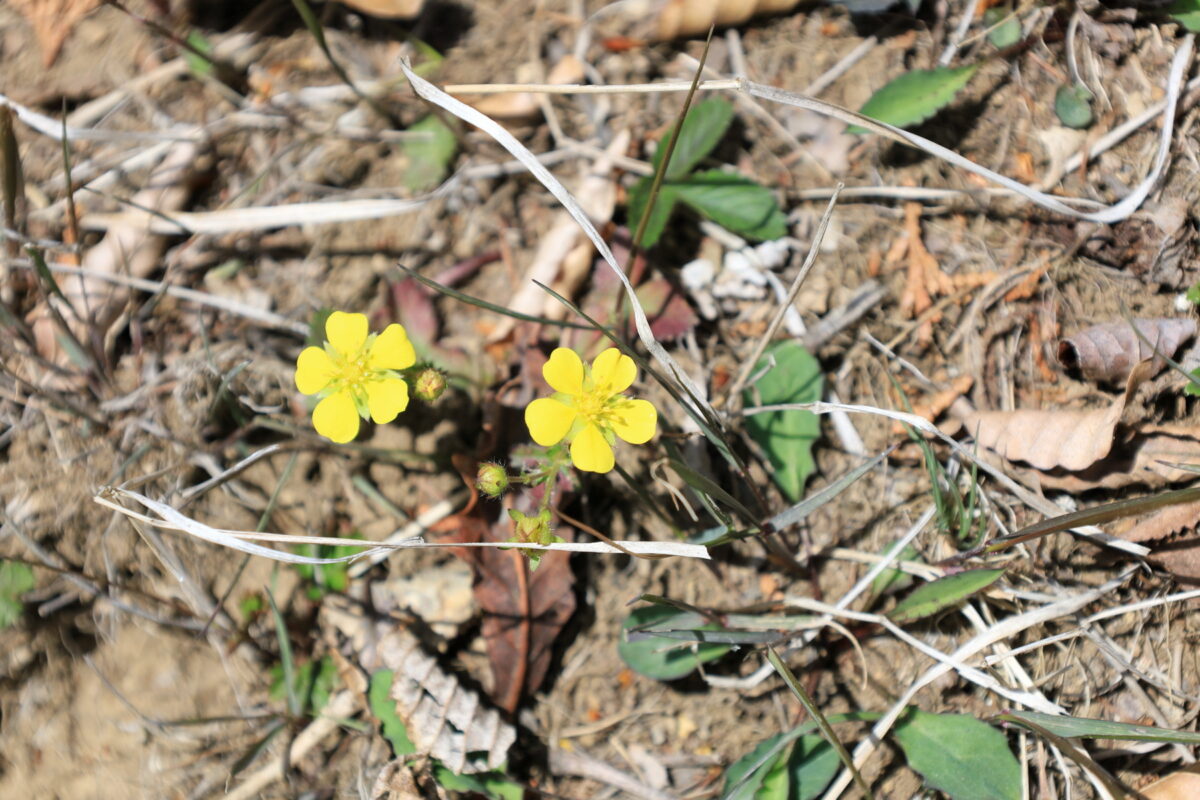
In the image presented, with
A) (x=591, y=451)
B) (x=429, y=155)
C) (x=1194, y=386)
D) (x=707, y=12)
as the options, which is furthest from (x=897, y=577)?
(x=429, y=155)

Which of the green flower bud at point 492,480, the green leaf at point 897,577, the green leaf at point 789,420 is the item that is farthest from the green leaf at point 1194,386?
the green flower bud at point 492,480

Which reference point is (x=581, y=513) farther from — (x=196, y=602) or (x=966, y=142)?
(x=966, y=142)

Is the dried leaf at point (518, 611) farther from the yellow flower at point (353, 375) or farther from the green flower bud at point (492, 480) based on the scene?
the yellow flower at point (353, 375)

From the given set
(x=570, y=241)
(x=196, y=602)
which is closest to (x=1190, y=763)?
(x=570, y=241)

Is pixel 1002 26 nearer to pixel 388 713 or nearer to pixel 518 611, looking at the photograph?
pixel 518 611

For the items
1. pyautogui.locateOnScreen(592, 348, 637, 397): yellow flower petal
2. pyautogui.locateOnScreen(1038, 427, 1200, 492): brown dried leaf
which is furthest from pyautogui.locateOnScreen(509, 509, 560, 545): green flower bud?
pyautogui.locateOnScreen(1038, 427, 1200, 492): brown dried leaf

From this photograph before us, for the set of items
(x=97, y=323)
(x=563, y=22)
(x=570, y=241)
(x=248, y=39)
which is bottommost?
(x=97, y=323)
